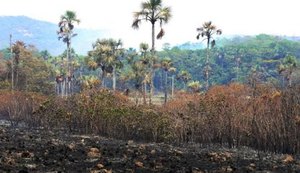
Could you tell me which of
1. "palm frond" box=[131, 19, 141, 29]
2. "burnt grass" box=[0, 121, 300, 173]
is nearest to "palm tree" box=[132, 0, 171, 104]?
"palm frond" box=[131, 19, 141, 29]

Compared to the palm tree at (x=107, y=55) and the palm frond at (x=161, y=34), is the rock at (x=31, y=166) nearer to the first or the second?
the palm frond at (x=161, y=34)

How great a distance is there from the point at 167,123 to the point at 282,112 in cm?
811

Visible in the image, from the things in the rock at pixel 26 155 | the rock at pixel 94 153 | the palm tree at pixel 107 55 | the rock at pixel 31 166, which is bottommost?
the rock at pixel 94 153

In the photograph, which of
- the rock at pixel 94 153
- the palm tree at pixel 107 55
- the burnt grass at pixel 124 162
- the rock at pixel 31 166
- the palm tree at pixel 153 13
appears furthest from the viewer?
the palm tree at pixel 107 55

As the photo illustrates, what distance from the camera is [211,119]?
2820 cm

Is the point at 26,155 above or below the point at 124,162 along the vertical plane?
above

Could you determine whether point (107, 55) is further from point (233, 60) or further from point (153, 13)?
point (233, 60)

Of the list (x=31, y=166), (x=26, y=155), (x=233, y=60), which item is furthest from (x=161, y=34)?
(x=233, y=60)

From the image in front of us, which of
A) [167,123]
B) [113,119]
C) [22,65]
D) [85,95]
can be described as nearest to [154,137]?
[167,123]

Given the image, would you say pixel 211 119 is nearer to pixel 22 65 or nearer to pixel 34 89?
pixel 34 89

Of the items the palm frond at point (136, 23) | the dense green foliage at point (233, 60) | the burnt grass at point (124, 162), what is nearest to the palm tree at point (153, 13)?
the palm frond at point (136, 23)

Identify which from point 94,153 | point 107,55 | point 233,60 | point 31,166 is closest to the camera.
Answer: point 31,166

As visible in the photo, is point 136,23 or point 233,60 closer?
point 136,23

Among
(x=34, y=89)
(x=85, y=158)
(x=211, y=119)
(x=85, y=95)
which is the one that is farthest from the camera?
(x=34, y=89)
